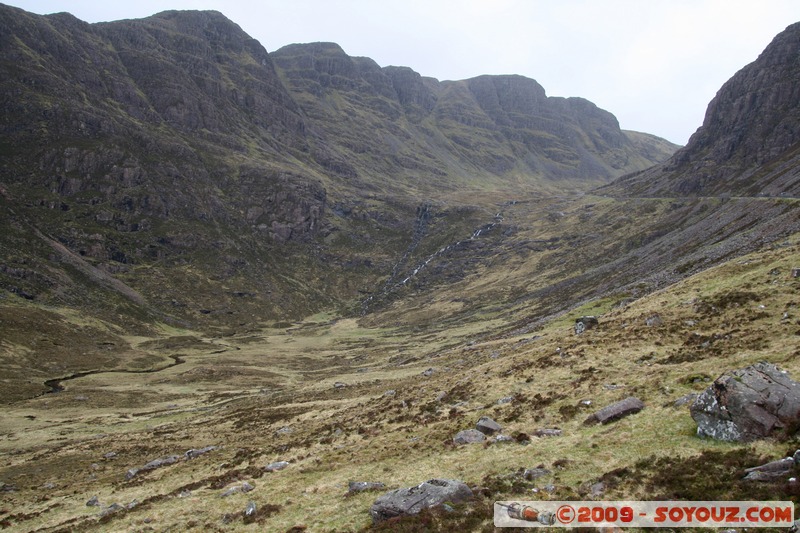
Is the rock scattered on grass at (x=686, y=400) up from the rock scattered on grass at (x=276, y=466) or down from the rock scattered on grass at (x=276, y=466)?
up

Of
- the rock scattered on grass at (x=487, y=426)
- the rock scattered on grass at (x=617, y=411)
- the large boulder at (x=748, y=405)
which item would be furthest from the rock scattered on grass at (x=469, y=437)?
the large boulder at (x=748, y=405)

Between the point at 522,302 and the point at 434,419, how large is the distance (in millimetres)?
116511

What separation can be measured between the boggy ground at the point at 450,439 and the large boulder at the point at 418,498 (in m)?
0.84

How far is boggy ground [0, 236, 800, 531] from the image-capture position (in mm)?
20734

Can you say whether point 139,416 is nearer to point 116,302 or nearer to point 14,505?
point 14,505

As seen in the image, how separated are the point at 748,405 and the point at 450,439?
1711cm

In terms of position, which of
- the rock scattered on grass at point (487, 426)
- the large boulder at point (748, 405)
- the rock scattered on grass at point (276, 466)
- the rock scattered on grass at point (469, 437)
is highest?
the large boulder at point (748, 405)

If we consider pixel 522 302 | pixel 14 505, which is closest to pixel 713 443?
pixel 14 505

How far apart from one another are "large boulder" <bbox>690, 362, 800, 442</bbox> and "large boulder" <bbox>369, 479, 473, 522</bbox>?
11604mm

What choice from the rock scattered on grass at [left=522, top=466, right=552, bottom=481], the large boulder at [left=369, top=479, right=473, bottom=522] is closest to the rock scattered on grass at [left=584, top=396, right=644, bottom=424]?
the rock scattered on grass at [left=522, top=466, right=552, bottom=481]

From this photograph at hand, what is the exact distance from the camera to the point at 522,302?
147 metres

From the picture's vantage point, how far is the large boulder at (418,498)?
20703mm

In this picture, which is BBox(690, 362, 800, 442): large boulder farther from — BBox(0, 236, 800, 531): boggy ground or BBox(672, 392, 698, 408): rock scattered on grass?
BBox(672, 392, 698, 408): rock scattered on grass

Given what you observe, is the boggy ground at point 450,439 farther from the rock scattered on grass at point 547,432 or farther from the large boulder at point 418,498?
the large boulder at point 418,498
